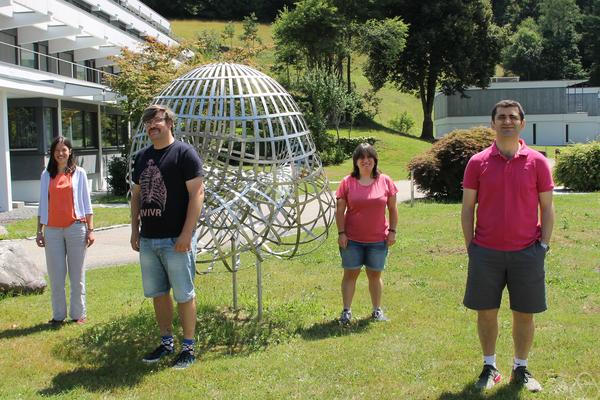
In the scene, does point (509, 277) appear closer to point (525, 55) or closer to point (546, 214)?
point (546, 214)

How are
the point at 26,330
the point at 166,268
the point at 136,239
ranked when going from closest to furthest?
the point at 166,268, the point at 136,239, the point at 26,330

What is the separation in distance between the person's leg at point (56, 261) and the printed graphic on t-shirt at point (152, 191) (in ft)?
6.16

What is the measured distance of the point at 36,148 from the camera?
68.6 feet

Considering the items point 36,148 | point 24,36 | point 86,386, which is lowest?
point 86,386

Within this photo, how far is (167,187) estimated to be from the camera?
197 inches

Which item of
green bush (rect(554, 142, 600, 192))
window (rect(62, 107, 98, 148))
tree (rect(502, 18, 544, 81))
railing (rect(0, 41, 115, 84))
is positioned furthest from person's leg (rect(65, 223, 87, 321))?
tree (rect(502, 18, 544, 81))

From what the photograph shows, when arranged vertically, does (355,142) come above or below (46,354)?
above

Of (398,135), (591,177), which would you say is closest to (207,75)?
(591,177)

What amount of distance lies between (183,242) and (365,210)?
201 centimetres

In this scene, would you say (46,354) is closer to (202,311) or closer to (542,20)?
(202,311)

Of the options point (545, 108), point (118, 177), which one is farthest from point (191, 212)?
point (545, 108)

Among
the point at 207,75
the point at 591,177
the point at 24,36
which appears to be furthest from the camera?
the point at 24,36

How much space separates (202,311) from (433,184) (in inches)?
473

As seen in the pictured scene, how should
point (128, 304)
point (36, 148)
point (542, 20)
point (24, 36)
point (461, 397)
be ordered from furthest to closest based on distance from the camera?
point (542, 20)
point (24, 36)
point (36, 148)
point (128, 304)
point (461, 397)
